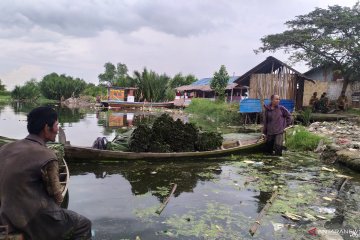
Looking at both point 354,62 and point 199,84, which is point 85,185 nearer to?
point 354,62

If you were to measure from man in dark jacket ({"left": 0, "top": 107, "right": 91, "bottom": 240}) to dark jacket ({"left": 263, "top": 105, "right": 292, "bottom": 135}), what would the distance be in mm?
7322

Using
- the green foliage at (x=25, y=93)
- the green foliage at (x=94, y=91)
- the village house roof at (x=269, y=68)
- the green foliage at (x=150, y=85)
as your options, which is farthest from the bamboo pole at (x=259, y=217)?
the green foliage at (x=25, y=93)

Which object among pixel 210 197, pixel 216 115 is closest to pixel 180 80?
pixel 216 115

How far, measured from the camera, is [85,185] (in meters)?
7.03

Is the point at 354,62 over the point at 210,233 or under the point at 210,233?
over

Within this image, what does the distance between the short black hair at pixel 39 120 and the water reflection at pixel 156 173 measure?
3.66 metres

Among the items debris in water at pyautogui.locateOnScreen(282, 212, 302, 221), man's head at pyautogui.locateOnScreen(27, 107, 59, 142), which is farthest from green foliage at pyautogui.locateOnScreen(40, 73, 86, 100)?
man's head at pyautogui.locateOnScreen(27, 107, 59, 142)

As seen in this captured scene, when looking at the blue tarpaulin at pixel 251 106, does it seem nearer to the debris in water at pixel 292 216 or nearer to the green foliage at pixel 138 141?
the green foliage at pixel 138 141

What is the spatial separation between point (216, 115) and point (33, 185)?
19.9 m

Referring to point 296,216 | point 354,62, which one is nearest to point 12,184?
point 296,216

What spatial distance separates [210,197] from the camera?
21.1 ft

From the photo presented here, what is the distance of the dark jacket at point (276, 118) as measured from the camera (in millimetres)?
9523

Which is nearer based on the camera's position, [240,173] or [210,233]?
[210,233]

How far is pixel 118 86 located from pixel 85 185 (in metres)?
37.2
